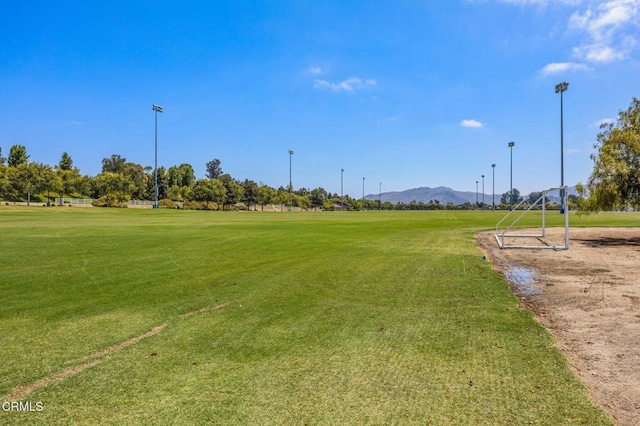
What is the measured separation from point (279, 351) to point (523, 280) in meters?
8.10

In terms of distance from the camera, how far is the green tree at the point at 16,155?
339 feet

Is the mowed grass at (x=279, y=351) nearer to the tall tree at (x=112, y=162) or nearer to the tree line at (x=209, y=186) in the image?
the tree line at (x=209, y=186)

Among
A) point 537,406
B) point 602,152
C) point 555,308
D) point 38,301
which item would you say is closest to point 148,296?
point 38,301

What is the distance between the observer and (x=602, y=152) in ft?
66.9

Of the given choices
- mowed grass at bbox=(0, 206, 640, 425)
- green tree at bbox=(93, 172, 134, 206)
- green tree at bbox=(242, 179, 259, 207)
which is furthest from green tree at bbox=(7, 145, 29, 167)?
mowed grass at bbox=(0, 206, 640, 425)

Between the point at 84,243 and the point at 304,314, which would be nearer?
the point at 304,314

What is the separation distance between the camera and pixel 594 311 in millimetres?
7164

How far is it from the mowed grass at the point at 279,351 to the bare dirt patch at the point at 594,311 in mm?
285

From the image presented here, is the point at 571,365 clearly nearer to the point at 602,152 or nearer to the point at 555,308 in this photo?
the point at 555,308

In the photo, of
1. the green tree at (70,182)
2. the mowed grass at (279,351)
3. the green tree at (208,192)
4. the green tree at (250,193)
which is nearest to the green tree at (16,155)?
the green tree at (70,182)

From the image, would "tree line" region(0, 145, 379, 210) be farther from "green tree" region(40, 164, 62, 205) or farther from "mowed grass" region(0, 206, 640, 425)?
"mowed grass" region(0, 206, 640, 425)

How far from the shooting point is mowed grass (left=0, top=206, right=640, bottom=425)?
3.60 m

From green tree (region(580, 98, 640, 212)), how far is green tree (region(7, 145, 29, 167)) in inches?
4978

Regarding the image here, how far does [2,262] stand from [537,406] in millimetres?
14236
